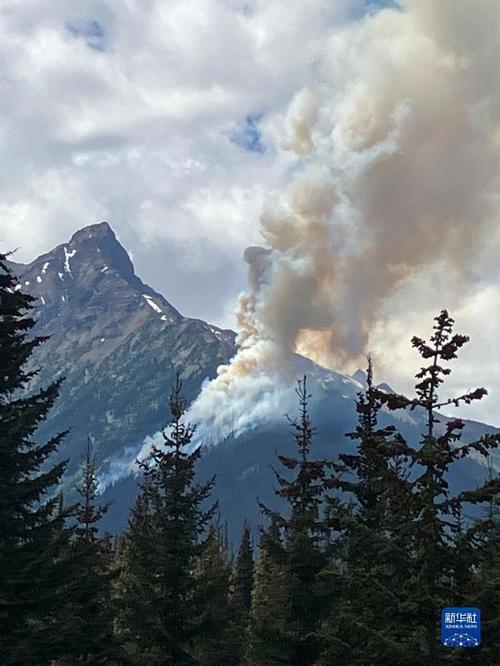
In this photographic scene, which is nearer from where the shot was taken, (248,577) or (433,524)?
(433,524)

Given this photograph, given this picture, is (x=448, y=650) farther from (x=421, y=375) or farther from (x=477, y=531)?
(x=421, y=375)

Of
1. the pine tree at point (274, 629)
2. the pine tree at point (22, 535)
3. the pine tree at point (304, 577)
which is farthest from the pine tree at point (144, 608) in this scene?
the pine tree at point (22, 535)

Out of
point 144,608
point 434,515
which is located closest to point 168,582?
point 144,608

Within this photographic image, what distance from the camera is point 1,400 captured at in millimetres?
19547

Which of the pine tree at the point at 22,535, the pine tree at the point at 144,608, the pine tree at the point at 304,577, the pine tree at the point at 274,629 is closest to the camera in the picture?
the pine tree at the point at 22,535

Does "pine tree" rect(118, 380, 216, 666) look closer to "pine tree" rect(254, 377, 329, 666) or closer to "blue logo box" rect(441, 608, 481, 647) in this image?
"pine tree" rect(254, 377, 329, 666)

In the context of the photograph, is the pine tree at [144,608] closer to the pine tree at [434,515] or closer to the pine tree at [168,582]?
the pine tree at [168,582]

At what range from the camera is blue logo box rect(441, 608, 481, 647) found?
1264 centimetres

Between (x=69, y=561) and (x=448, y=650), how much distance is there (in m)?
8.98

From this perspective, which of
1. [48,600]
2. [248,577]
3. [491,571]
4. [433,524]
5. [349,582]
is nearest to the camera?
[433,524]

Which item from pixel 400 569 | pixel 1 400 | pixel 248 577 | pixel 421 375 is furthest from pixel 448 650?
pixel 248 577

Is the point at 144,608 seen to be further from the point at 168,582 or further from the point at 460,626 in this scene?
the point at 460,626

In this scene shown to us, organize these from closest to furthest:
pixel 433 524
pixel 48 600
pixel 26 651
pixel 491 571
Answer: pixel 433 524, pixel 26 651, pixel 48 600, pixel 491 571

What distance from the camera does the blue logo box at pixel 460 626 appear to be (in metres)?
12.6
